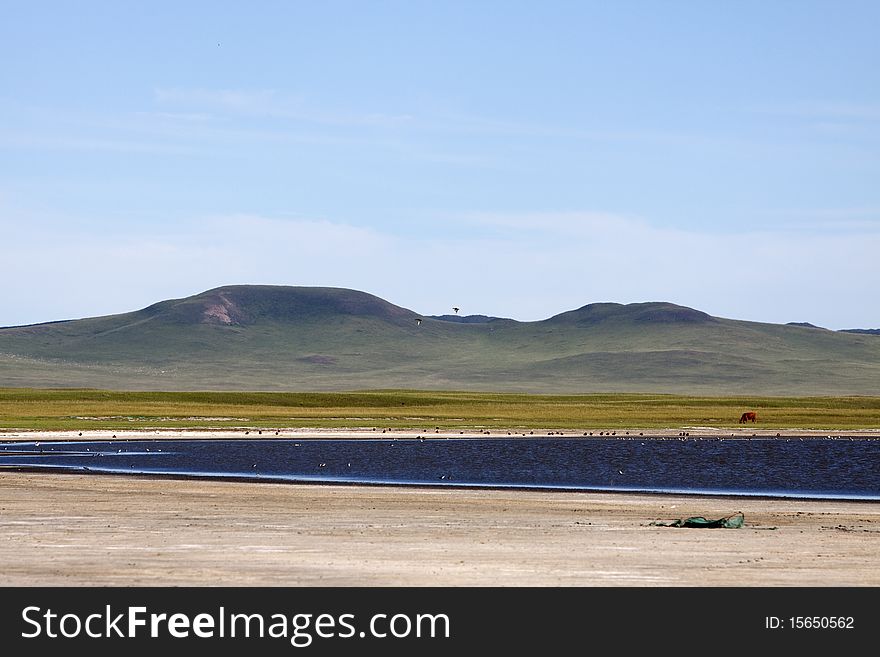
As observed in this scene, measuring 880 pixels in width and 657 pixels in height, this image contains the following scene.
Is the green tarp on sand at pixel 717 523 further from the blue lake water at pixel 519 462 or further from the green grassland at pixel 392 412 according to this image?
the green grassland at pixel 392 412

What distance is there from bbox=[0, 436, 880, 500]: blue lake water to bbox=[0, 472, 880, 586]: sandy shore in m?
7.35

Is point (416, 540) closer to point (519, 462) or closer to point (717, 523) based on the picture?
point (717, 523)

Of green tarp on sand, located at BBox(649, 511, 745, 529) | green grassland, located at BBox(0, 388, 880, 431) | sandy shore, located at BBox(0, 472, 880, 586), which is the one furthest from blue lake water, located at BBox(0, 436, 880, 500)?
green grassland, located at BBox(0, 388, 880, 431)

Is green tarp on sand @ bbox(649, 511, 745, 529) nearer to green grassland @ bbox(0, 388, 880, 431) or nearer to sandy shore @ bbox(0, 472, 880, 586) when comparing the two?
sandy shore @ bbox(0, 472, 880, 586)

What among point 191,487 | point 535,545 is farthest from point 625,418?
point 535,545

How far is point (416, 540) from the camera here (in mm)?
23750

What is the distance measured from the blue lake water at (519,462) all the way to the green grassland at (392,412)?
49.7 ft

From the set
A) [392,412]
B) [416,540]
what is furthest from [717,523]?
[392,412]

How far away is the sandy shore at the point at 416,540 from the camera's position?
62.0 ft

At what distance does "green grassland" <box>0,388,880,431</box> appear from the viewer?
86.6m
